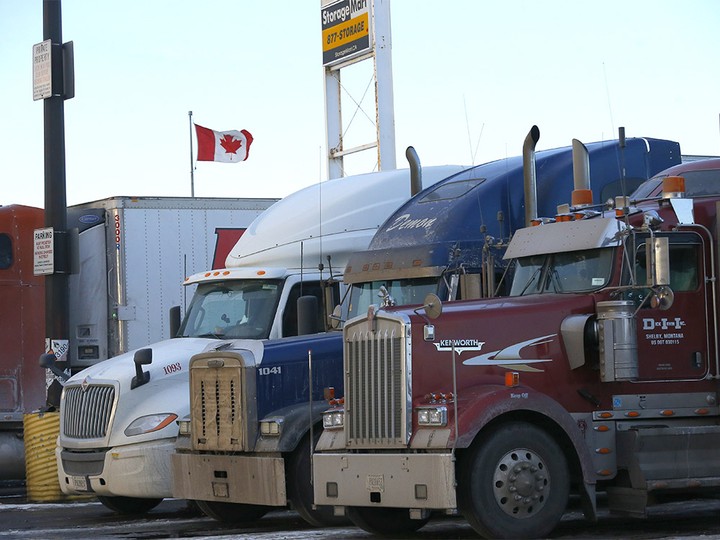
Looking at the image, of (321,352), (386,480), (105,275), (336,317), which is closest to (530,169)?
(336,317)

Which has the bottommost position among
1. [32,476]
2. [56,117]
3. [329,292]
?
[32,476]

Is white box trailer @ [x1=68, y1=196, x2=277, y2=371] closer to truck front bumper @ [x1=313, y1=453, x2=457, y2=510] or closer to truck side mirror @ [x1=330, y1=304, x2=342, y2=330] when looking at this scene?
truck side mirror @ [x1=330, y1=304, x2=342, y2=330]

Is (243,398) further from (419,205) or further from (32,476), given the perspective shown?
(32,476)

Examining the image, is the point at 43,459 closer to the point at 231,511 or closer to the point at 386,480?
the point at 231,511

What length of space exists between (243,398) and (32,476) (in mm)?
5561

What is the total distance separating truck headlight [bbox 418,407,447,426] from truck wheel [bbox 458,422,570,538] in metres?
0.34

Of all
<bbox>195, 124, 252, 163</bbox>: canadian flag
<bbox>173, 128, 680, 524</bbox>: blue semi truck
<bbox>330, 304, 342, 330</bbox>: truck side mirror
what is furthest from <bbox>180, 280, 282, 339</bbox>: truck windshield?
<bbox>195, 124, 252, 163</bbox>: canadian flag

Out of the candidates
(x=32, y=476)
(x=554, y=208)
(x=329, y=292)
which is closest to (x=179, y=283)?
(x=32, y=476)

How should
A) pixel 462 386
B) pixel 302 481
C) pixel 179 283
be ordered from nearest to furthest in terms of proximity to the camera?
pixel 462 386 → pixel 302 481 → pixel 179 283

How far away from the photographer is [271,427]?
489 inches

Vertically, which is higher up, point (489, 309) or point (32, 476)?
point (489, 309)

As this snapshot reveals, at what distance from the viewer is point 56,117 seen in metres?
19.3

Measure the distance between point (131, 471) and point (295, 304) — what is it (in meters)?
2.45

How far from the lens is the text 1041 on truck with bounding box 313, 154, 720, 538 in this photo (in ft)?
35.3
